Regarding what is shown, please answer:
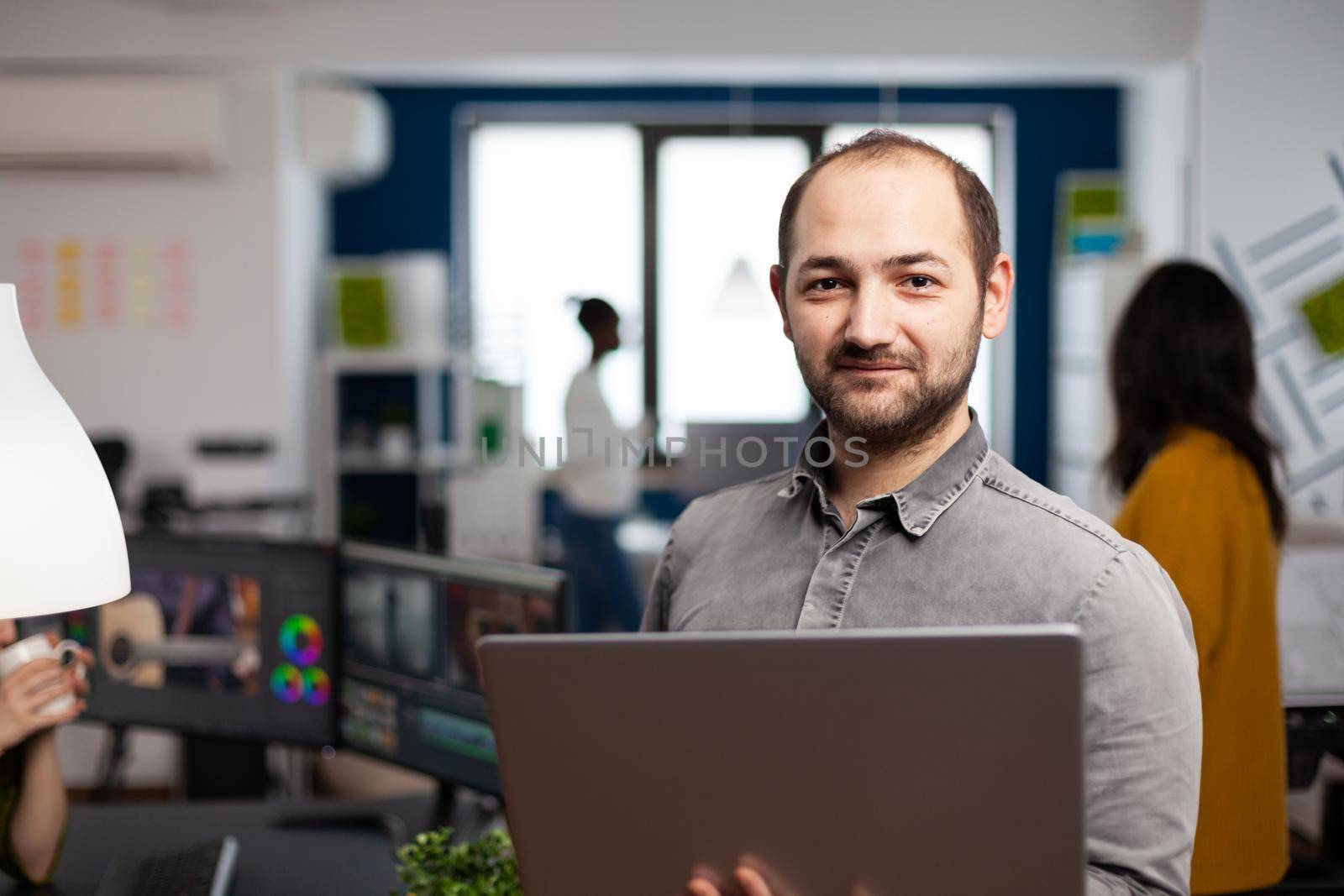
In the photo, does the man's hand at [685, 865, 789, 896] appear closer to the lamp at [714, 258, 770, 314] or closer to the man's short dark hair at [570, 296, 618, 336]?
the man's short dark hair at [570, 296, 618, 336]

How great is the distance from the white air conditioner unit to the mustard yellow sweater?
3399 mm

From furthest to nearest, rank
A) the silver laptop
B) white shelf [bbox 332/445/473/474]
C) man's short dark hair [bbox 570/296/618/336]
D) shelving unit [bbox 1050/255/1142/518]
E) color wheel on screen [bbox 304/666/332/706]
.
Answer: white shelf [bbox 332/445/473/474], shelving unit [bbox 1050/255/1142/518], man's short dark hair [bbox 570/296/618/336], color wheel on screen [bbox 304/666/332/706], the silver laptop

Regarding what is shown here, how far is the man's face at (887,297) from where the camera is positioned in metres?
1.04

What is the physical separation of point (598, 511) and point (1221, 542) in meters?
2.49

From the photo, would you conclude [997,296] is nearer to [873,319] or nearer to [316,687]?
[873,319]

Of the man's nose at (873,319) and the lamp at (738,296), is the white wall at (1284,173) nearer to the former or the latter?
the man's nose at (873,319)

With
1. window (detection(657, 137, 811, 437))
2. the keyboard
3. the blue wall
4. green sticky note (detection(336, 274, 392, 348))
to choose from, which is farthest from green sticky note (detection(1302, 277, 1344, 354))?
green sticky note (detection(336, 274, 392, 348))

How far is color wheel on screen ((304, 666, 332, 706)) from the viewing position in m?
1.79

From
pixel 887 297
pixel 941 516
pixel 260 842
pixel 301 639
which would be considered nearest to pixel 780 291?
pixel 887 297

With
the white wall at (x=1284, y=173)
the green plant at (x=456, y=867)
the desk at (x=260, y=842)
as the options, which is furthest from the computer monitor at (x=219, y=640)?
the white wall at (x=1284, y=173)

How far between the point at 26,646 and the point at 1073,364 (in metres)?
4.60

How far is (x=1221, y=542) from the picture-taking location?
194 centimetres

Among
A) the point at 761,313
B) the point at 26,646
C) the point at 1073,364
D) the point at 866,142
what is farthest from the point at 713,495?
the point at 1073,364

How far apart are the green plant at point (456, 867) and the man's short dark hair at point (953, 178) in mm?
684
